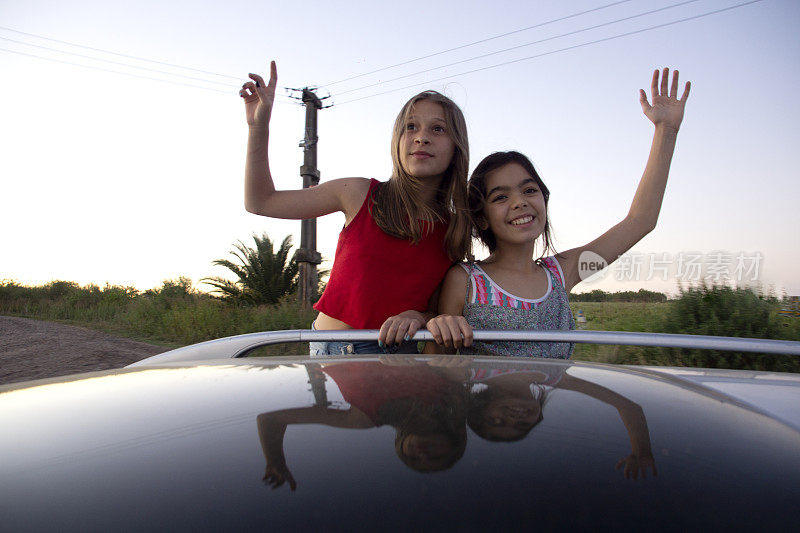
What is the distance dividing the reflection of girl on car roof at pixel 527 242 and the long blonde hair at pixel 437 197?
162mm

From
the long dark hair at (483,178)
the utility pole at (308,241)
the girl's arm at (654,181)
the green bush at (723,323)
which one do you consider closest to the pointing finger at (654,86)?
the girl's arm at (654,181)

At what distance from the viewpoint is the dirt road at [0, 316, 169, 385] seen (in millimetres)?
7715

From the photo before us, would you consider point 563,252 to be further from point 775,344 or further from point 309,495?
point 309,495

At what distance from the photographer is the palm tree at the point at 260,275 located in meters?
13.9

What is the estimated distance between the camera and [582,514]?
459 millimetres

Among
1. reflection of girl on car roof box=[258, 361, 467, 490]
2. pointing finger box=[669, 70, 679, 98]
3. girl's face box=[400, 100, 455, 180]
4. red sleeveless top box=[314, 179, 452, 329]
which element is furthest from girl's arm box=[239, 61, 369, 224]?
pointing finger box=[669, 70, 679, 98]

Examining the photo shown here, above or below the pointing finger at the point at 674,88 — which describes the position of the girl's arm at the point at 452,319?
below

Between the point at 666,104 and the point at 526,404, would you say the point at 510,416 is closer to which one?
the point at 526,404

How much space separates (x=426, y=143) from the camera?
241 cm

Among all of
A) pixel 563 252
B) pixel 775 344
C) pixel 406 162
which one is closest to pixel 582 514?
pixel 775 344

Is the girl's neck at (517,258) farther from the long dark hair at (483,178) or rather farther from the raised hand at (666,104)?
the raised hand at (666,104)

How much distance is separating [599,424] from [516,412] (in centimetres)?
11

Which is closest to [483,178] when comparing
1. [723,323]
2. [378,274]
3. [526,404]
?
[378,274]

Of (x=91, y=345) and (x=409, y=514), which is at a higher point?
(x=409, y=514)
